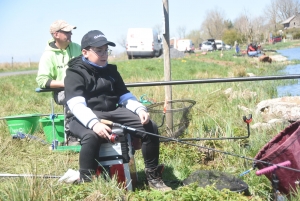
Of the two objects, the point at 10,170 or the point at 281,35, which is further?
the point at 281,35

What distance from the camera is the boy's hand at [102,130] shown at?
3.19m

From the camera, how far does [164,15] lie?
5.17m

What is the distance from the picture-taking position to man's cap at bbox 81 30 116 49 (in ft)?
11.6

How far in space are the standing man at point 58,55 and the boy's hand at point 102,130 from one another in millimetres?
1825

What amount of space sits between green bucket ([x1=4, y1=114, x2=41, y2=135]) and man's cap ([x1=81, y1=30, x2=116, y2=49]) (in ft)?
7.81

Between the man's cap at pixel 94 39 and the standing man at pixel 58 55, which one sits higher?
the man's cap at pixel 94 39

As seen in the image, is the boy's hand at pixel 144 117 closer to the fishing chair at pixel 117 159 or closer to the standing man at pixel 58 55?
the fishing chair at pixel 117 159

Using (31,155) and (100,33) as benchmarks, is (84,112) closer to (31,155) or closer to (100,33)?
(100,33)

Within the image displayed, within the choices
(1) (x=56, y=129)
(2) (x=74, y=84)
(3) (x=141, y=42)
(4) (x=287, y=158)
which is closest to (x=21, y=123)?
(1) (x=56, y=129)

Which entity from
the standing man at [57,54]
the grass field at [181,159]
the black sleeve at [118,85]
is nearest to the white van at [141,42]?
the grass field at [181,159]

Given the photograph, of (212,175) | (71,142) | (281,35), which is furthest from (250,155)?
(281,35)

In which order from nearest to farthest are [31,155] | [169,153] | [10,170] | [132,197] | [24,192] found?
Result: [24,192] < [132,197] < [10,170] < [169,153] < [31,155]

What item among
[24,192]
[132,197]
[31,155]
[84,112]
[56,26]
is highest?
[56,26]

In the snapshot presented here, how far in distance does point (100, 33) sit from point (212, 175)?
160cm
